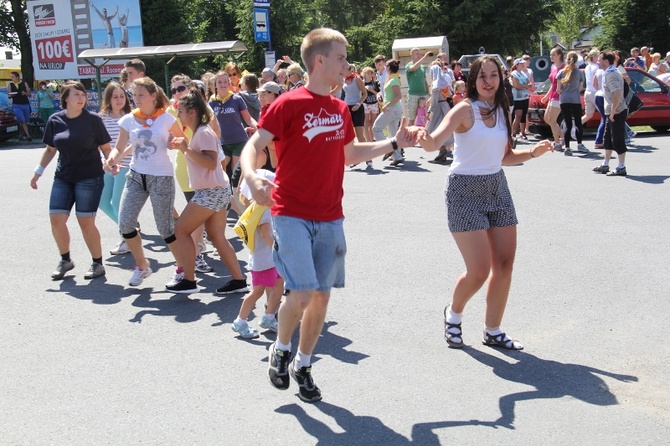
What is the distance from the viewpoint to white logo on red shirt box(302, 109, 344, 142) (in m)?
4.10

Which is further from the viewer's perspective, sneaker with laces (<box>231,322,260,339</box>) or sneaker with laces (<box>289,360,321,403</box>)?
sneaker with laces (<box>231,322,260,339</box>)

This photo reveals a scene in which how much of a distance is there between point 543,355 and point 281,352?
181 cm

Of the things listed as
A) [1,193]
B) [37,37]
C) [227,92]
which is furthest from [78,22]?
[227,92]

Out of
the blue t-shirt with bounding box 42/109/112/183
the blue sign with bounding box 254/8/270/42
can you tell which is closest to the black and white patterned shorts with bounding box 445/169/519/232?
the blue t-shirt with bounding box 42/109/112/183

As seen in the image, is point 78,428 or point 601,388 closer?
point 78,428

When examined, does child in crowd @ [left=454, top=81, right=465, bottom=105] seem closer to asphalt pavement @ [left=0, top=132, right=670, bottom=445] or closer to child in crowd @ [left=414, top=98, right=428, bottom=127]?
child in crowd @ [left=414, top=98, right=428, bottom=127]

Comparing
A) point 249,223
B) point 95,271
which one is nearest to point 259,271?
point 249,223

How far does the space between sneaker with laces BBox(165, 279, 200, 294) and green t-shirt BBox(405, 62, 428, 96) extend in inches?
388

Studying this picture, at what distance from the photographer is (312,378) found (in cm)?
451

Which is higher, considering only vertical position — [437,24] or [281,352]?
[437,24]

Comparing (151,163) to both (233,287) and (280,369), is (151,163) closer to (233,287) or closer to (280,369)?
(233,287)

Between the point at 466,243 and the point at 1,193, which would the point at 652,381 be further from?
the point at 1,193

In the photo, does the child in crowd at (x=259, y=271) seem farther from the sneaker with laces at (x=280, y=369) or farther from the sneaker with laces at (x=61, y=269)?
the sneaker with laces at (x=61, y=269)

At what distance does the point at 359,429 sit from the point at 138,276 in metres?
3.68
